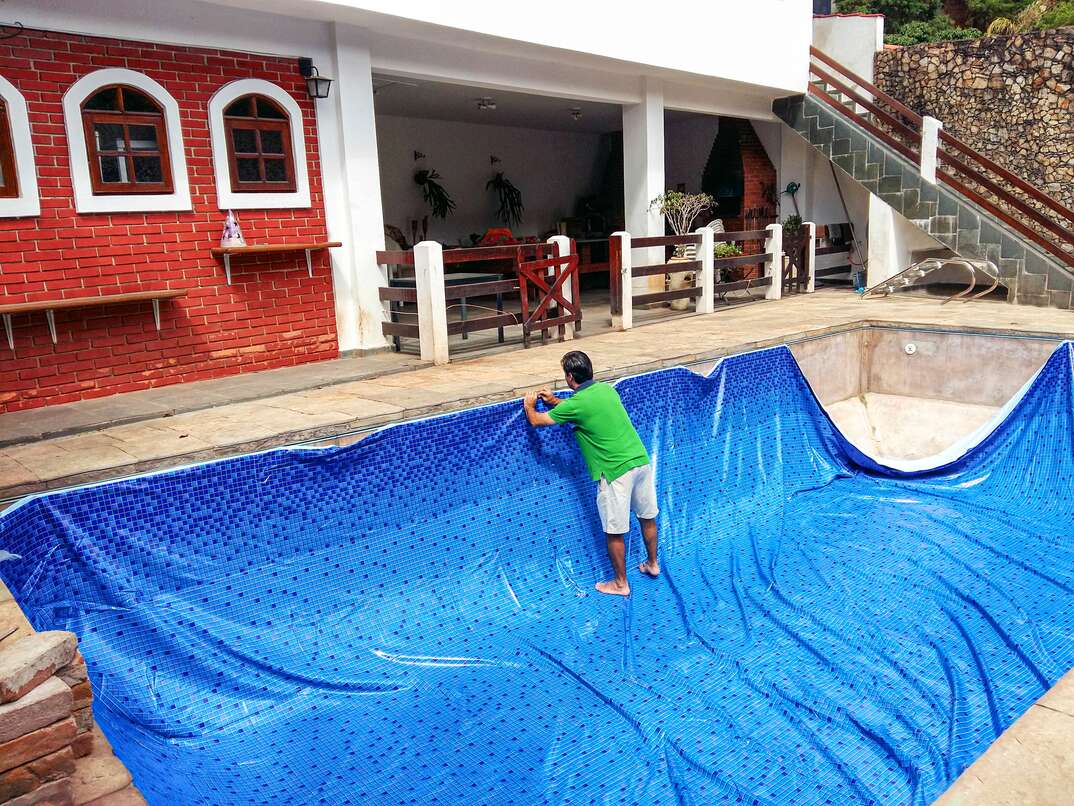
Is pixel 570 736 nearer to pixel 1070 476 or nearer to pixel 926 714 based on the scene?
pixel 926 714

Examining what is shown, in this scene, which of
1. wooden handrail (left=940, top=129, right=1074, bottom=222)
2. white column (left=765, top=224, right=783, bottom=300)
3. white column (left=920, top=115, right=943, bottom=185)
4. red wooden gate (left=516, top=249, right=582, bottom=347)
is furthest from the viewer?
white column (left=765, top=224, right=783, bottom=300)

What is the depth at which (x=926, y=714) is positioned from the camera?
4445 mm

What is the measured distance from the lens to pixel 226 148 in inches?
287

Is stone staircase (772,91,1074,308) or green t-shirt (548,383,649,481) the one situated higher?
stone staircase (772,91,1074,308)

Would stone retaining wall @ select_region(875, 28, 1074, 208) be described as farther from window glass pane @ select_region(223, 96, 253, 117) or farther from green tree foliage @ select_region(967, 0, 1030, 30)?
window glass pane @ select_region(223, 96, 253, 117)

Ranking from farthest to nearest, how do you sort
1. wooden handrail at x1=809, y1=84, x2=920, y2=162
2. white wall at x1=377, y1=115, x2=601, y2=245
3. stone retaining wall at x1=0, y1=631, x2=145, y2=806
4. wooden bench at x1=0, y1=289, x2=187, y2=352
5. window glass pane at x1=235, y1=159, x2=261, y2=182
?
1. white wall at x1=377, y1=115, x2=601, y2=245
2. wooden handrail at x1=809, y1=84, x2=920, y2=162
3. window glass pane at x1=235, y1=159, x2=261, y2=182
4. wooden bench at x1=0, y1=289, x2=187, y2=352
5. stone retaining wall at x1=0, y1=631, x2=145, y2=806

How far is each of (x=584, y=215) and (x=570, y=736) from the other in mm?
13963

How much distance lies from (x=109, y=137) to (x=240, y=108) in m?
1.18

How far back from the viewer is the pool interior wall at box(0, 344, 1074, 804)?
3996mm

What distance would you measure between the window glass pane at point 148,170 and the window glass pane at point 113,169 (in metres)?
0.09

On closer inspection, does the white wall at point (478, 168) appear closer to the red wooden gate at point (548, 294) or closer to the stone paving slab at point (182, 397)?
the red wooden gate at point (548, 294)

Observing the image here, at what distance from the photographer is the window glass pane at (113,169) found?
21.8ft

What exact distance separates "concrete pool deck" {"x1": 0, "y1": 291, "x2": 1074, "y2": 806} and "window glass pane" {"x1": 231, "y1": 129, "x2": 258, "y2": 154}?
7.38 feet

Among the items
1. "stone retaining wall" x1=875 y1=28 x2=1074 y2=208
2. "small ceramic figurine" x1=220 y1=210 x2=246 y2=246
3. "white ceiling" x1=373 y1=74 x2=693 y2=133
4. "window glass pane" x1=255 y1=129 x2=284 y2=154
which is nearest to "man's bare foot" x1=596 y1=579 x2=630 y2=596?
"small ceramic figurine" x1=220 y1=210 x2=246 y2=246
